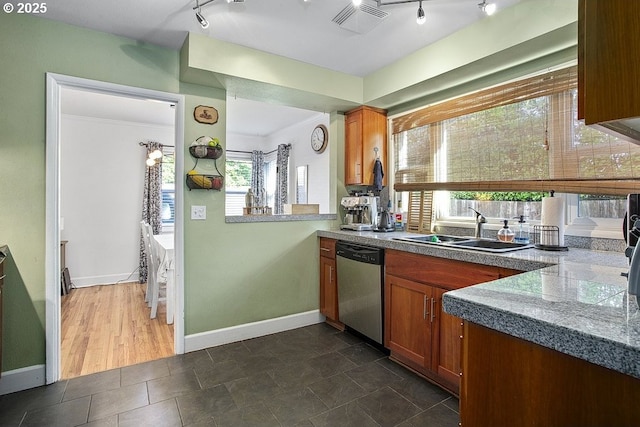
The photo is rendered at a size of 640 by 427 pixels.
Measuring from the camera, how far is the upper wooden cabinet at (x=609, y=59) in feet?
2.30

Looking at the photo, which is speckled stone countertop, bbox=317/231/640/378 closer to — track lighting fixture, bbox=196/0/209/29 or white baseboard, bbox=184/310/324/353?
track lighting fixture, bbox=196/0/209/29

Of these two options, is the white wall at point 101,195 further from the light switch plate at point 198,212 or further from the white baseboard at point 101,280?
the light switch plate at point 198,212

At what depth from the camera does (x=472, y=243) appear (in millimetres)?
2396

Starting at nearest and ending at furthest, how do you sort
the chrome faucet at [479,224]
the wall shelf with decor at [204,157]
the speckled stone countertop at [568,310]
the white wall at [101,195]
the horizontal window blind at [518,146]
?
the speckled stone countertop at [568,310], the horizontal window blind at [518,146], the chrome faucet at [479,224], the wall shelf with decor at [204,157], the white wall at [101,195]

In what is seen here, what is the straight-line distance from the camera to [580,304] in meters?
0.86

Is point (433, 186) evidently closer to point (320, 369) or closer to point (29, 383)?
point (320, 369)

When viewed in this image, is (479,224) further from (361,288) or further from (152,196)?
(152,196)

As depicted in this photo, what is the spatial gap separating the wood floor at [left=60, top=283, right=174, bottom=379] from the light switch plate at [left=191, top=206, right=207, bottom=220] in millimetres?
1116

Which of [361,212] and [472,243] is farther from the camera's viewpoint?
[361,212]

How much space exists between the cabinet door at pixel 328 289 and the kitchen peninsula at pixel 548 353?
210 cm

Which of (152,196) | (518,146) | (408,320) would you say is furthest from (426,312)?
(152,196)

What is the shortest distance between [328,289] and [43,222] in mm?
2273

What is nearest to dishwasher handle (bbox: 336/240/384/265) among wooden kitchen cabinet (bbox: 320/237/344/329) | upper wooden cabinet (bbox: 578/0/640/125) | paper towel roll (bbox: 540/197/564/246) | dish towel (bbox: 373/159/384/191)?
wooden kitchen cabinet (bbox: 320/237/344/329)

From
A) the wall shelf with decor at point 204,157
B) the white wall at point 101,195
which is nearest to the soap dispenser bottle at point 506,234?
the wall shelf with decor at point 204,157
